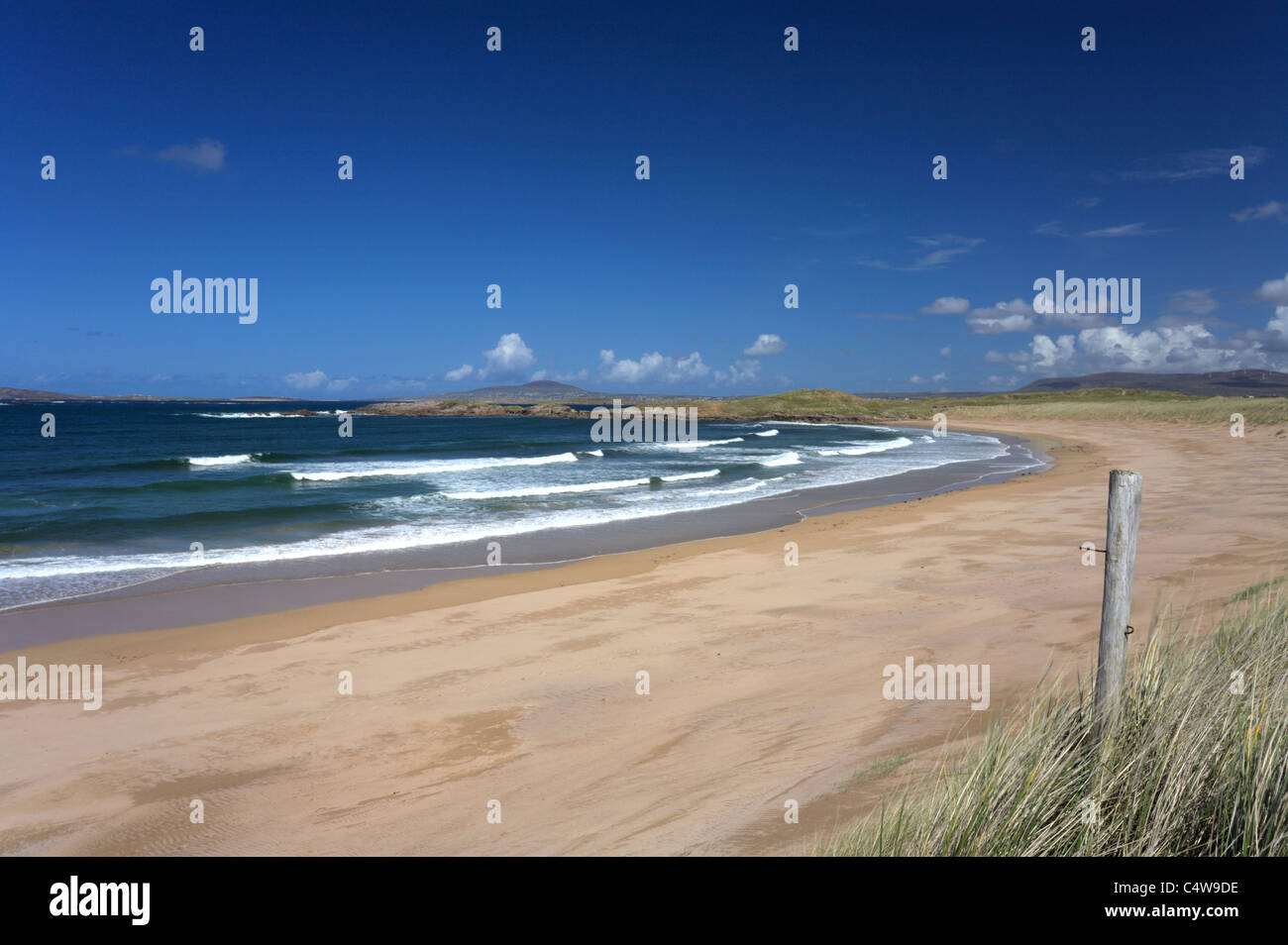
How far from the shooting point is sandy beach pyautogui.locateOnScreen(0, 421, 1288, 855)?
479cm

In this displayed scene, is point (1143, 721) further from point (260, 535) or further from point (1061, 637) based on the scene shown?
point (260, 535)

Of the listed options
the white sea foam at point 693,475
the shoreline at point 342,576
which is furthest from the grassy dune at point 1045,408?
the shoreline at point 342,576

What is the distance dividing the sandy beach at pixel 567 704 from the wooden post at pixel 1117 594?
132cm

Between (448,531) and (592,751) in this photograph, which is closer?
(592,751)

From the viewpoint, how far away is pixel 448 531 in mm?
17750

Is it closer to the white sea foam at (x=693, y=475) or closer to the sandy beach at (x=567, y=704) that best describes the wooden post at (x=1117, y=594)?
the sandy beach at (x=567, y=704)

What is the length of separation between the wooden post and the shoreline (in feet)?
34.0

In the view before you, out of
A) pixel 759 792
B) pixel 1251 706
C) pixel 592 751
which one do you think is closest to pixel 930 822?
pixel 759 792

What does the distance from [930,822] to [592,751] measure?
10.4ft

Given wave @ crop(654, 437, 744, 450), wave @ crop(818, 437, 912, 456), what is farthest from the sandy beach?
wave @ crop(654, 437, 744, 450)

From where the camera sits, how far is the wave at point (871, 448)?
41.9 meters

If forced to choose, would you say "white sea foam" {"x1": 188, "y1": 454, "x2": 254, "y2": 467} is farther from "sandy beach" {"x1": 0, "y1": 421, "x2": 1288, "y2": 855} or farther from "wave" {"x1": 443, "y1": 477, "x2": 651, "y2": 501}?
"sandy beach" {"x1": 0, "y1": 421, "x2": 1288, "y2": 855}

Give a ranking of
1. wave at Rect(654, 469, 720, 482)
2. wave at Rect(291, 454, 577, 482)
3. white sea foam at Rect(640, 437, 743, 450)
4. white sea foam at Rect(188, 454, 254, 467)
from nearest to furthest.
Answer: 1. wave at Rect(291, 454, 577, 482)
2. wave at Rect(654, 469, 720, 482)
3. white sea foam at Rect(188, 454, 254, 467)
4. white sea foam at Rect(640, 437, 743, 450)
